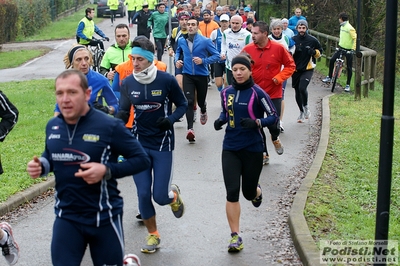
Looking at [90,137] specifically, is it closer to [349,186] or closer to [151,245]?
[151,245]

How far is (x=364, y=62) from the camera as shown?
68.8ft

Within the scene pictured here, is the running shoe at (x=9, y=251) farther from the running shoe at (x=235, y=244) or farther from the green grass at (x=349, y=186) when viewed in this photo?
the green grass at (x=349, y=186)

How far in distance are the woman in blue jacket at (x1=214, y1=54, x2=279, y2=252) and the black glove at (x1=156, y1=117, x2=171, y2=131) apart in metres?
0.67

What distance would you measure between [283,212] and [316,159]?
251 cm

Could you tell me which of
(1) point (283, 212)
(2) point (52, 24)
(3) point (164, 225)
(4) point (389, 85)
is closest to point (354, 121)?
(1) point (283, 212)

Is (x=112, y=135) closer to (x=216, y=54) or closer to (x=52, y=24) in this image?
(x=216, y=54)

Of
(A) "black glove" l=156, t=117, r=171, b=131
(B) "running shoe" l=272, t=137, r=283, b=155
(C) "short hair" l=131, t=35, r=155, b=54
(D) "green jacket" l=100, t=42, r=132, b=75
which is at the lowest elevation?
(B) "running shoe" l=272, t=137, r=283, b=155

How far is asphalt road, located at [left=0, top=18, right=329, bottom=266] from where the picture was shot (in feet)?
23.4

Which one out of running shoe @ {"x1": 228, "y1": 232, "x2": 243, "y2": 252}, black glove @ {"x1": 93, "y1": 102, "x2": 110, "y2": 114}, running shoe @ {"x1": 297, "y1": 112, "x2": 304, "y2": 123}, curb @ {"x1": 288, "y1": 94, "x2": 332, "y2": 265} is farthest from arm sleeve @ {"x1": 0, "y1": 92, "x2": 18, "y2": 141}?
running shoe @ {"x1": 297, "y1": 112, "x2": 304, "y2": 123}

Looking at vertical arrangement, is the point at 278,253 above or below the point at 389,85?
below

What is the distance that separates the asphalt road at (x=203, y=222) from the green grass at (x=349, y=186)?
0.46 metres

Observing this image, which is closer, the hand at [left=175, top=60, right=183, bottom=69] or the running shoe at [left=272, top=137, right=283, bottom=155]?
the running shoe at [left=272, top=137, right=283, bottom=155]

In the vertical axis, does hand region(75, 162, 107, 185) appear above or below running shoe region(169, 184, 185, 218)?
above

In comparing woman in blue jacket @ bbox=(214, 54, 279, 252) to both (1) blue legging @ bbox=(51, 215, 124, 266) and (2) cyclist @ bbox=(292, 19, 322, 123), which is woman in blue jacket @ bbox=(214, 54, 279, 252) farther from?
(2) cyclist @ bbox=(292, 19, 322, 123)
